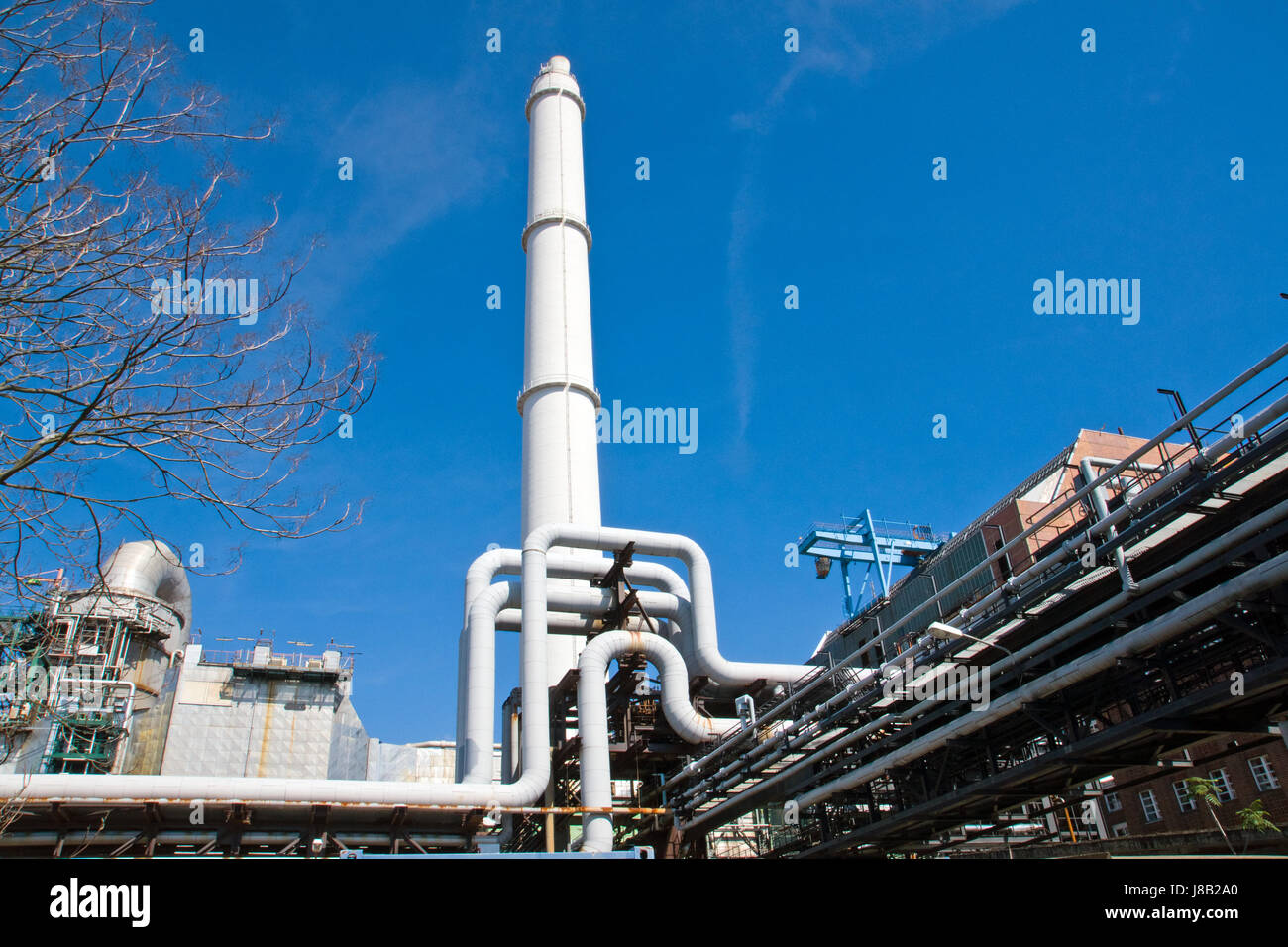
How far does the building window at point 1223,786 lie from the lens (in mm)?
37562

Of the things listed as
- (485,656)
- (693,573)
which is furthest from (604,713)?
(693,573)

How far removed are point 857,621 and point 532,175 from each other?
3098 centimetres

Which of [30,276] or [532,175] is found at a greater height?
[532,175]

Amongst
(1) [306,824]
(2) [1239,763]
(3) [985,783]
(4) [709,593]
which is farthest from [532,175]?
(2) [1239,763]

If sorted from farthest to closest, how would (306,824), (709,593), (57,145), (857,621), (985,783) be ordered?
(857,621) → (709,593) → (306,824) → (985,783) → (57,145)

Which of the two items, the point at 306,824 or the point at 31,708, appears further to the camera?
the point at 31,708

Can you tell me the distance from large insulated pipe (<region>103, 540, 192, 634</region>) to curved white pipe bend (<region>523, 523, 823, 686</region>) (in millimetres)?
22050

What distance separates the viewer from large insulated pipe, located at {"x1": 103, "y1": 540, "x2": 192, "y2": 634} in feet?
139

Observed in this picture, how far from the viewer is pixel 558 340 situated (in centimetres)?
4019

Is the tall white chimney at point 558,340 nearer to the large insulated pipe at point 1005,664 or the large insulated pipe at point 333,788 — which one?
the large insulated pipe at point 333,788

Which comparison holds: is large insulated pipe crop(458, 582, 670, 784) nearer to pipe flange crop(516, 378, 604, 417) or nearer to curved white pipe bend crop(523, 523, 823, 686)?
curved white pipe bend crop(523, 523, 823, 686)

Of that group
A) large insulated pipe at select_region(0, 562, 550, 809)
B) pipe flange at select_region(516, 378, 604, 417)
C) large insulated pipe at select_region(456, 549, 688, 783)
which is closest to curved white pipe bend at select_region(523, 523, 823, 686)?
large insulated pipe at select_region(456, 549, 688, 783)

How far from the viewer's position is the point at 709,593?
32719 mm
